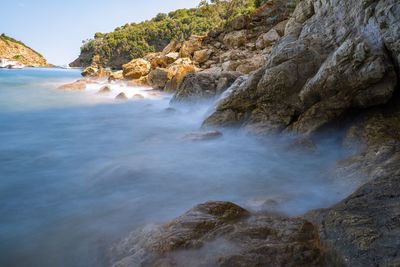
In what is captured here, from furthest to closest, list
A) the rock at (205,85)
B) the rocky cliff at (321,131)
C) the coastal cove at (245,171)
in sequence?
the rock at (205,85), the coastal cove at (245,171), the rocky cliff at (321,131)

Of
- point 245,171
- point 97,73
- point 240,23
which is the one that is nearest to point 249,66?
point 240,23

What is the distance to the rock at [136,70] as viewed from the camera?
26875 mm

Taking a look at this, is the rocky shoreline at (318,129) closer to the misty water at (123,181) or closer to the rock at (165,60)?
the misty water at (123,181)

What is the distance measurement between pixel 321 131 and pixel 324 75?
1.15 meters

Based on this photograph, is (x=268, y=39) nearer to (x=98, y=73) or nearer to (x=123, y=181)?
(x=123, y=181)

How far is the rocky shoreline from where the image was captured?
10.3 feet

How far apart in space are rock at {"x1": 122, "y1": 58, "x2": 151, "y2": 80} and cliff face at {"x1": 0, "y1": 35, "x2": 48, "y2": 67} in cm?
9230

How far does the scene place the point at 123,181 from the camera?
6.17 metres

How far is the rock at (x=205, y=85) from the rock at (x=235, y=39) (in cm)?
1166

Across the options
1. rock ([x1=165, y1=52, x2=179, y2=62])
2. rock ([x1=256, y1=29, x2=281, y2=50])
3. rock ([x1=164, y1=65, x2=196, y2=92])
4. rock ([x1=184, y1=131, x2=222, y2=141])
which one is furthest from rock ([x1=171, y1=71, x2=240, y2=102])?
rock ([x1=165, y1=52, x2=179, y2=62])

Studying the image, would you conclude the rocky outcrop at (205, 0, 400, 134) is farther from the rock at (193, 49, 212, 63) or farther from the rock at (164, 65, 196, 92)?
the rock at (193, 49, 212, 63)

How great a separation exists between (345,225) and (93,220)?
3257 mm

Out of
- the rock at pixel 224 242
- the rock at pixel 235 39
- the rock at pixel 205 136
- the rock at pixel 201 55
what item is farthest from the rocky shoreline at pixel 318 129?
the rock at pixel 235 39

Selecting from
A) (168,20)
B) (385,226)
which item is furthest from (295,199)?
(168,20)
